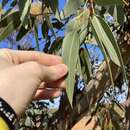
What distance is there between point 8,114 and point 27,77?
0.11 m

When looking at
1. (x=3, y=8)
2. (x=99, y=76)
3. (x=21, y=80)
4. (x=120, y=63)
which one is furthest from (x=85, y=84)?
(x=21, y=80)

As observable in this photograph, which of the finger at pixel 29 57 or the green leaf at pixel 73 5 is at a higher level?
the finger at pixel 29 57

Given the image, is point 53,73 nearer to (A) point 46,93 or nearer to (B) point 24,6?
(A) point 46,93

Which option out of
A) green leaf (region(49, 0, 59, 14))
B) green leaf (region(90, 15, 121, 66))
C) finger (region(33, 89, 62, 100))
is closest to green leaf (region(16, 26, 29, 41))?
green leaf (region(49, 0, 59, 14))

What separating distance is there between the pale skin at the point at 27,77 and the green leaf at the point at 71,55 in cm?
18

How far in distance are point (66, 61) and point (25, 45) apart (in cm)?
127

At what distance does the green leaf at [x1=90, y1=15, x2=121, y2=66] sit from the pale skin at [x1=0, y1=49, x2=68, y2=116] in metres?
0.29

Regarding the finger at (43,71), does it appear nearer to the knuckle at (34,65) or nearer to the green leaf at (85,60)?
the knuckle at (34,65)

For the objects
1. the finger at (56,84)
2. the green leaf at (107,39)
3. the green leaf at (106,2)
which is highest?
the green leaf at (106,2)

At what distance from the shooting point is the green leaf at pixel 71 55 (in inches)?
54.3

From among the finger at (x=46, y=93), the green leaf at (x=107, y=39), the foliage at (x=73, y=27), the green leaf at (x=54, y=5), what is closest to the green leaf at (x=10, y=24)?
the foliage at (x=73, y=27)

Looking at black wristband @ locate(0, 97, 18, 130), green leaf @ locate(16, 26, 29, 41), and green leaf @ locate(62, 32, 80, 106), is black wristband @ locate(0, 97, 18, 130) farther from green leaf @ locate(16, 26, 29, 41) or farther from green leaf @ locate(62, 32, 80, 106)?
green leaf @ locate(16, 26, 29, 41)

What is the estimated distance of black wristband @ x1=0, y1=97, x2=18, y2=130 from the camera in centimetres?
91

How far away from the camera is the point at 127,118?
2180mm
